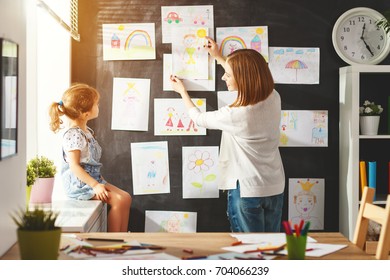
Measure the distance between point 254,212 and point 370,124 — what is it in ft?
2.99

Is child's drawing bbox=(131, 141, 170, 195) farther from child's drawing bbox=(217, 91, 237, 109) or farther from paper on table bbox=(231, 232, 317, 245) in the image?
paper on table bbox=(231, 232, 317, 245)

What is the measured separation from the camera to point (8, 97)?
1584 mm

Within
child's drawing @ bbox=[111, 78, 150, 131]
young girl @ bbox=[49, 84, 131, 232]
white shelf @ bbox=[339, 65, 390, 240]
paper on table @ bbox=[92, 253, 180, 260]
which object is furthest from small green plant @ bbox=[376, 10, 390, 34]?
paper on table @ bbox=[92, 253, 180, 260]

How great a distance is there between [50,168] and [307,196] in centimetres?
132

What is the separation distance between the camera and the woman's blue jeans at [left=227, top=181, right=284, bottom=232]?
2539mm

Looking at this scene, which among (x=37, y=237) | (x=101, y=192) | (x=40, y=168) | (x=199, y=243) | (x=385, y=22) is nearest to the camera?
(x=37, y=237)

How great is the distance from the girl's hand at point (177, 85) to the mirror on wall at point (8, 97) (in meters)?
1.51

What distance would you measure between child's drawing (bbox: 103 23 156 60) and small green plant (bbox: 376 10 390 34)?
1.13m

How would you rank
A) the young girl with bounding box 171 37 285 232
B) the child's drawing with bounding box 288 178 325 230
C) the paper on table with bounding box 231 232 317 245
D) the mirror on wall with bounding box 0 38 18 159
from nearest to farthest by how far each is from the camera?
1. the mirror on wall with bounding box 0 38 18 159
2. the paper on table with bounding box 231 232 317 245
3. the young girl with bounding box 171 37 285 232
4. the child's drawing with bounding box 288 178 325 230

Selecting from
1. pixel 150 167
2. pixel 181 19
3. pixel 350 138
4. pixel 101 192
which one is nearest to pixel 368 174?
pixel 350 138

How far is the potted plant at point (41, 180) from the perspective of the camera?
261 cm

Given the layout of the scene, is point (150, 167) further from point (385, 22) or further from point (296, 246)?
point (296, 246)

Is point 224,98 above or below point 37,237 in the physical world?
above
